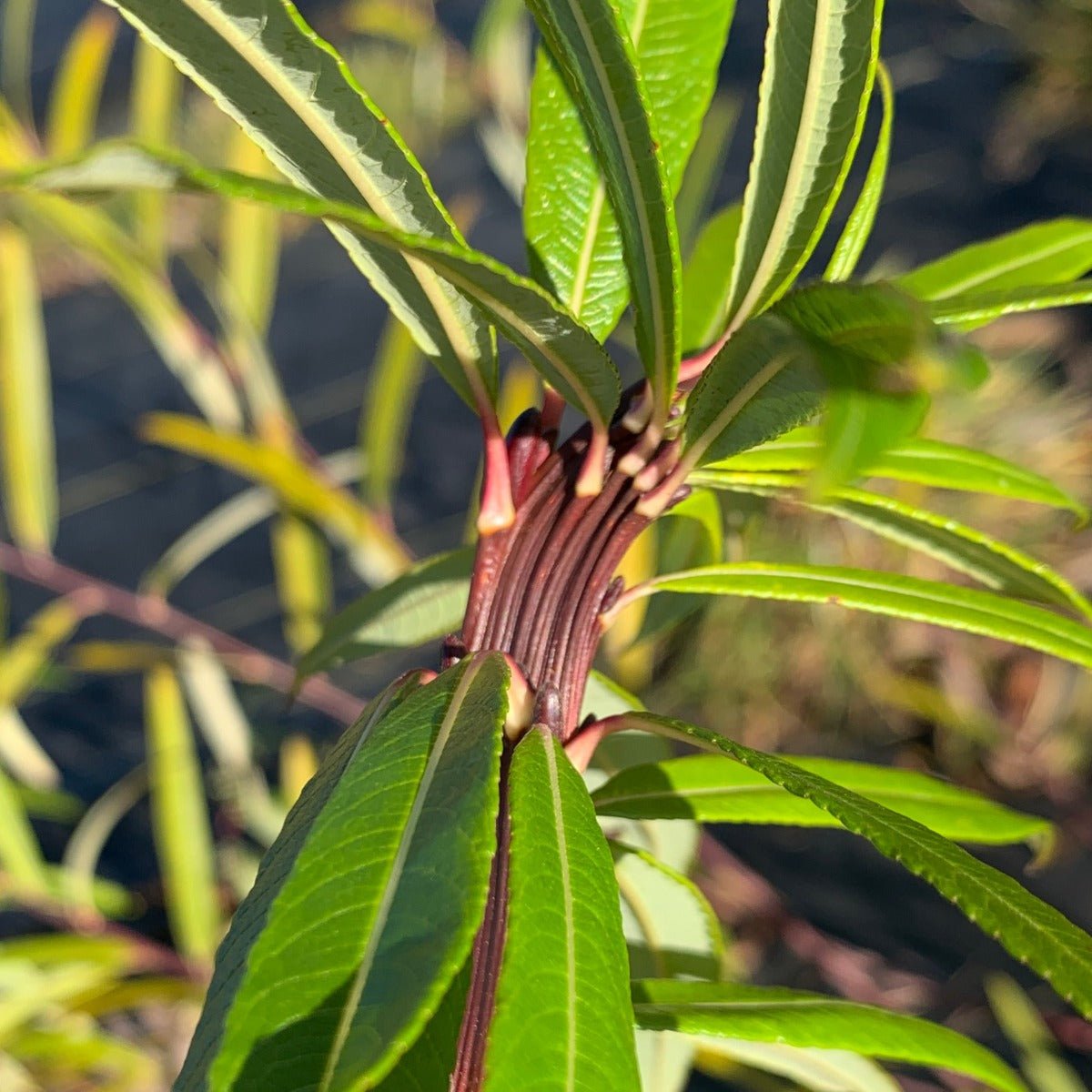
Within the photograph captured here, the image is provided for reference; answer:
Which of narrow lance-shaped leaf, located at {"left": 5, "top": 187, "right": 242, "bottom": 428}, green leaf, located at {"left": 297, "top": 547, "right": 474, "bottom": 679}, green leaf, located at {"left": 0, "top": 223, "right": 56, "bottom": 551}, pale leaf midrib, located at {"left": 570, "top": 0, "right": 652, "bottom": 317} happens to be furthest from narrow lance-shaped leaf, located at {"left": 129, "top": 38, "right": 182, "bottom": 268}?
pale leaf midrib, located at {"left": 570, "top": 0, "right": 652, "bottom": 317}

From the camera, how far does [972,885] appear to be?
306mm

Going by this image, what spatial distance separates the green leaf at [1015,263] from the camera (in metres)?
0.49

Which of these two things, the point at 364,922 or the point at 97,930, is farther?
the point at 97,930

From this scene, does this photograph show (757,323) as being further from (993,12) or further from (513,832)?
(993,12)

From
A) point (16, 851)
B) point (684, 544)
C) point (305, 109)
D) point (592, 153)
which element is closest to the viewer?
point (305, 109)

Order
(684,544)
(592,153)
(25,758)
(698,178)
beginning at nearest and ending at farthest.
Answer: (592,153)
(684,544)
(698,178)
(25,758)

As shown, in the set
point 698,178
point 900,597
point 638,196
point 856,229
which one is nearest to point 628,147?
point 638,196

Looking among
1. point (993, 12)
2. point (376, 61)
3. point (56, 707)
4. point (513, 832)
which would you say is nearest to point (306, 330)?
point (56, 707)

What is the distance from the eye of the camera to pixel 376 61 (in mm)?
3855

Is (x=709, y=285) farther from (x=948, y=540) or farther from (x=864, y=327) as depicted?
(x=864, y=327)

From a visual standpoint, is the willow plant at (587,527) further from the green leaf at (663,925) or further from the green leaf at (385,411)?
the green leaf at (385,411)

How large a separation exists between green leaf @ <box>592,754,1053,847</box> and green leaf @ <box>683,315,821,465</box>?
6.6 inches

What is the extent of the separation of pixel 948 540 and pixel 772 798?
16 cm

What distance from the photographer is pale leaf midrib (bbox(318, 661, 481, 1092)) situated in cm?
25
